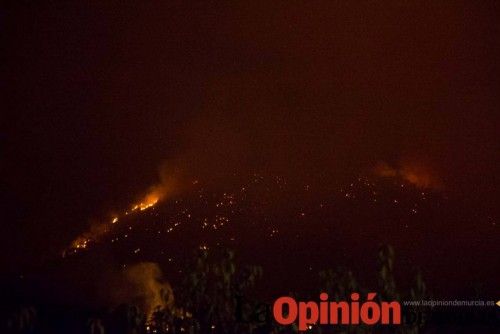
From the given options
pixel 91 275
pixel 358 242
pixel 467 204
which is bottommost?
pixel 91 275

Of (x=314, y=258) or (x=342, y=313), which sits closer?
(x=342, y=313)

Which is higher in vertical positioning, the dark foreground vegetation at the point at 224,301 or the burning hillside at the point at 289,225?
the burning hillside at the point at 289,225

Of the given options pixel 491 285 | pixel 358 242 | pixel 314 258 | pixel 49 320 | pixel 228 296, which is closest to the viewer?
pixel 228 296

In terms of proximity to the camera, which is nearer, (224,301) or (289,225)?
(224,301)

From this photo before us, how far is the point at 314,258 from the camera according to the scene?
2592 centimetres

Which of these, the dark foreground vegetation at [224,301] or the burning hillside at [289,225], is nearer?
the dark foreground vegetation at [224,301]

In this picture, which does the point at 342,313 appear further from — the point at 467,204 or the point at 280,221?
the point at 467,204

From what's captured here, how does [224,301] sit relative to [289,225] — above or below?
below

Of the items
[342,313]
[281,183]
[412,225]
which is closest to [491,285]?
[412,225]

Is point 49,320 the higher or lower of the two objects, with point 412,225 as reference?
lower

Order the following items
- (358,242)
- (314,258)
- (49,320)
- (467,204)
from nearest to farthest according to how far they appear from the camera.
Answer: (49,320) → (314,258) → (358,242) → (467,204)

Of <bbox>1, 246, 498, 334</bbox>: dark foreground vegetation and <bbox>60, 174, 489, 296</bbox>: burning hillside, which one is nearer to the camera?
<bbox>1, 246, 498, 334</bbox>: dark foreground vegetation

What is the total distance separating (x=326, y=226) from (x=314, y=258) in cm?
382

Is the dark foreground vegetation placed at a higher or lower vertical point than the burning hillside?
lower
